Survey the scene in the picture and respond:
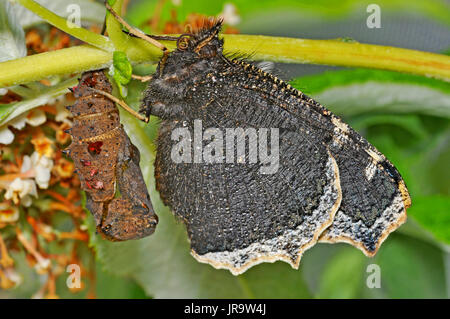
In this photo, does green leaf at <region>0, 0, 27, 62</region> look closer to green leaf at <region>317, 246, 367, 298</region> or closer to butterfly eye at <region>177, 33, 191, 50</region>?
butterfly eye at <region>177, 33, 191, 50</region>

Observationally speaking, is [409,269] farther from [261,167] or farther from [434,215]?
[261,167]

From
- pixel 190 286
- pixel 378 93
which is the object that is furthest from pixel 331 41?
pixel 190 286

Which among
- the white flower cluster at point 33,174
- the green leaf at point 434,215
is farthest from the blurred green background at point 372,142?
the white flower cluster at point 33,174

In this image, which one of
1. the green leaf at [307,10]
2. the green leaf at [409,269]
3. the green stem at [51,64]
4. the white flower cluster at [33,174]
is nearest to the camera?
the green stem at [51,64]

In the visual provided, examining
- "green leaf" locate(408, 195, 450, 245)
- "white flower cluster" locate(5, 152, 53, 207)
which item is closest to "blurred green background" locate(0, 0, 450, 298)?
"green leaf" locate(408, 195, 450, 245)

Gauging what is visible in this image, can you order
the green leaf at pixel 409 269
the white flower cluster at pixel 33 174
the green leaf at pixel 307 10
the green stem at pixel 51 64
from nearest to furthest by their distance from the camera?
1. the green stem at pixel 51 64
2. the white flower cluster at pixel 33 174
3. the green leaf at pixel 409 269
4. the green leaf at pixel 307 10

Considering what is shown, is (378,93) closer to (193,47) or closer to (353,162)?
(353,162)

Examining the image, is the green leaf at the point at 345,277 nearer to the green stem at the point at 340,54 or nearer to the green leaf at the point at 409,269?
the green leaf at the point at 409,269
